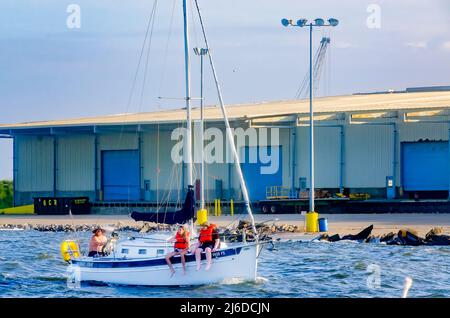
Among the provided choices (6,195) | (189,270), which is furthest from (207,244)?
(6,195)

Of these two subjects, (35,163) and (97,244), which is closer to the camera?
(97,244)

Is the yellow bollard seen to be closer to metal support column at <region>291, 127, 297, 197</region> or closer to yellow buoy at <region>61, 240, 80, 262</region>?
yellow buoy at <region>61, 240, 80, 262</region>

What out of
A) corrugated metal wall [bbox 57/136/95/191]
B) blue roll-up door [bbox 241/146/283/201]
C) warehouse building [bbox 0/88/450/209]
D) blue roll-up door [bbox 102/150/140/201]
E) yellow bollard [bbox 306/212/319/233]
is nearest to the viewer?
yellow bollard [bbox 306/212/319/233]

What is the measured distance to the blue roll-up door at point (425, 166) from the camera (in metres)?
61.0

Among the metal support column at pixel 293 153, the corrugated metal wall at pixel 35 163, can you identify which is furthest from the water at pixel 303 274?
the corrugated metal wall at pixel 35 163

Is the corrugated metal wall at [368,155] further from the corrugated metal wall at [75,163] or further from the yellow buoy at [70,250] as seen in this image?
the yellow buoy at [70,250]

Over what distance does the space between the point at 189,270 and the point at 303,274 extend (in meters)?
6.15

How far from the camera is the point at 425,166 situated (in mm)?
61688

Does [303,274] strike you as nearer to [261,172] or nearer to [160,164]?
[261,172]

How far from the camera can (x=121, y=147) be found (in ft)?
234

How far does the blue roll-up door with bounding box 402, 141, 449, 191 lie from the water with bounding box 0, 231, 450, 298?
814 inches

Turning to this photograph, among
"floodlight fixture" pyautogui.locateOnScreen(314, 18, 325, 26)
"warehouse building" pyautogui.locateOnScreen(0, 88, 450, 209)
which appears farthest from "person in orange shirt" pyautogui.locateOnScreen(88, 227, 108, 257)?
"warehouse building" pyautogui.locateOnScreen(0, 88, 450, 209)

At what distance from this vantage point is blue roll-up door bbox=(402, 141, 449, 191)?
2400 inches
